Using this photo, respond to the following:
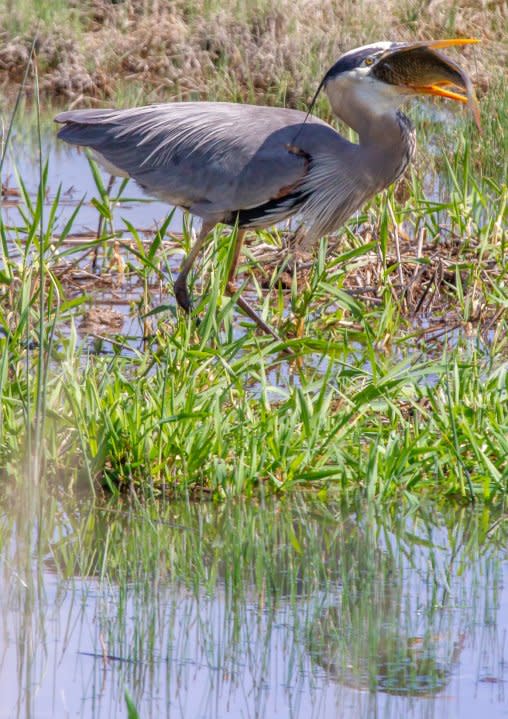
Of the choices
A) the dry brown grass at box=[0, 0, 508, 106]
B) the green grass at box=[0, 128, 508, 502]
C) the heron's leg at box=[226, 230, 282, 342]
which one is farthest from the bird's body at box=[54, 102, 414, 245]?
the dry brown grass at box=[0, 0, 508, 106]

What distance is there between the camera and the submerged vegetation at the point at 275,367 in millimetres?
4289

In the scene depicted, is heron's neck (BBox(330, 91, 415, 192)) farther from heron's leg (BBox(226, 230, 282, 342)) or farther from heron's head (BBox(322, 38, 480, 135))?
heron's leg (BBox(226, 230, 282, 342))

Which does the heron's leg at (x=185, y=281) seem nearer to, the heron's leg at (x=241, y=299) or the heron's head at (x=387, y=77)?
the heron's leg at (x=241, y=299)

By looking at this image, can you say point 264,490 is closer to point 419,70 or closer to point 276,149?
point 276,149

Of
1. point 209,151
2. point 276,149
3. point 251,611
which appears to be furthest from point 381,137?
point 251,611

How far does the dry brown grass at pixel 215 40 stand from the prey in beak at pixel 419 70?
18.8ft

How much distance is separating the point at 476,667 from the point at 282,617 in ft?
1.65

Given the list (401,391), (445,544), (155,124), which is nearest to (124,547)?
(445,544)

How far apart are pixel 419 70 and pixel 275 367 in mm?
1518

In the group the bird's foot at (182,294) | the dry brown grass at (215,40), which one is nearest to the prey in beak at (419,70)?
the bird's foot at (182,294)

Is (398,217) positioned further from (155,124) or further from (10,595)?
(10,595)

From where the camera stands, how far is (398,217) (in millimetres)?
7297

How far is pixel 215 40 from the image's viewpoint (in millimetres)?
13344

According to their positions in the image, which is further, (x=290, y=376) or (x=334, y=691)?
(x=290, y=376)
